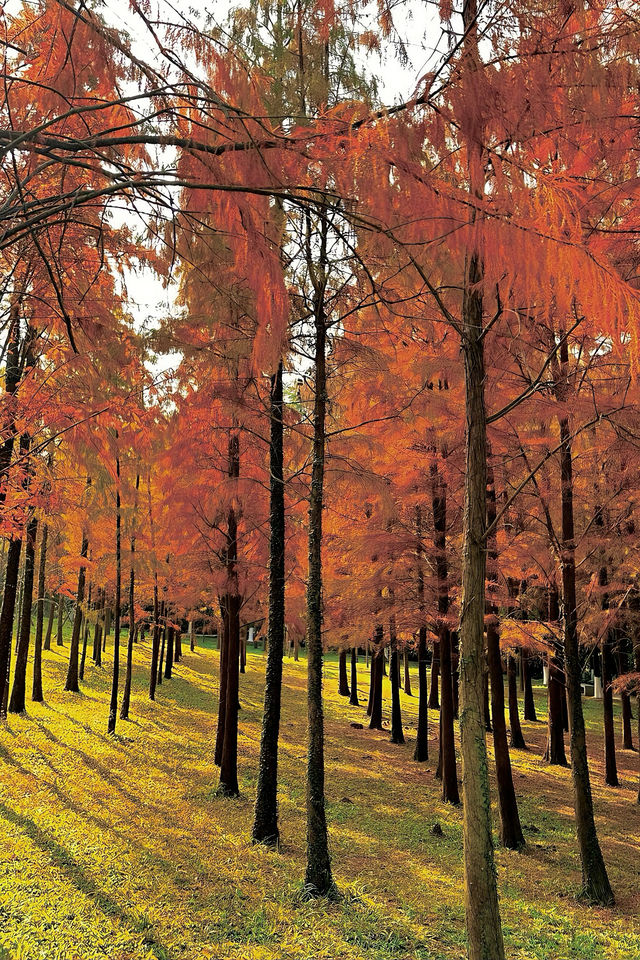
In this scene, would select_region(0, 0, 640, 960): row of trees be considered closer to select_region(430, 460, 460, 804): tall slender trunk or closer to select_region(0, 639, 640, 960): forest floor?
select_region(430, 460, 460, 804): tall slender trunk

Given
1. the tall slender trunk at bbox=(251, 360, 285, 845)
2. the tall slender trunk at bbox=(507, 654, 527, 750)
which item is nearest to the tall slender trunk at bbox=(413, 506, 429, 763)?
the tall slender trunk at bbox=(507, 654, 527, 750)

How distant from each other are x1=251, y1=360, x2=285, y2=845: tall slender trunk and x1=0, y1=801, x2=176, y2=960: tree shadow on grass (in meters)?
2.35

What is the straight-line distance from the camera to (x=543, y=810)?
12.0 m

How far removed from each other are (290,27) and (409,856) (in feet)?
36.0

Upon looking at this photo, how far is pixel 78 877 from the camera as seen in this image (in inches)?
265

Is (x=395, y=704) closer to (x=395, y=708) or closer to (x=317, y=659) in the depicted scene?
(x=395, y=708)

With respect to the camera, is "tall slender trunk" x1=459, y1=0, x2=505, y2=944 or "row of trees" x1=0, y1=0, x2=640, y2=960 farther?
"tall slender trunk" x1=459, y1=0, x2=505, y2=944

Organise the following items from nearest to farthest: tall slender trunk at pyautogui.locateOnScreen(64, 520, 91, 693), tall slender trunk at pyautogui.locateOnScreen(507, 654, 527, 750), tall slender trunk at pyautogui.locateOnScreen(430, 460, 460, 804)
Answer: tall slender trunk at pyautogui.locateOnScreen(430, 460, 460, 804) → tall slender trunk at pyautogui.locateOnScreen(507, 654, 527, 750) → tall slender trunk at pyautogui.locateOnScreen(64, 520, 91, 693)

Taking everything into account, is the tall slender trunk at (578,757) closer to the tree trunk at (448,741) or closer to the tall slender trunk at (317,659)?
the tall slender trunk at (317,659)

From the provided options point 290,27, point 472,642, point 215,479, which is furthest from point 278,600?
point 290,27

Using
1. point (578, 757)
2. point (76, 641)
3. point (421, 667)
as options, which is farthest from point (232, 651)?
point (76, 641)

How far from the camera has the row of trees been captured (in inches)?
109

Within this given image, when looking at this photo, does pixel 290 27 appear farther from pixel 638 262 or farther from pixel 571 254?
pixel 571 254

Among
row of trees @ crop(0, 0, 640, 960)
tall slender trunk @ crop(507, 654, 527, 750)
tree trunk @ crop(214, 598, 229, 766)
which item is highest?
row of trees @ crop(0, 0, 640, 960)
